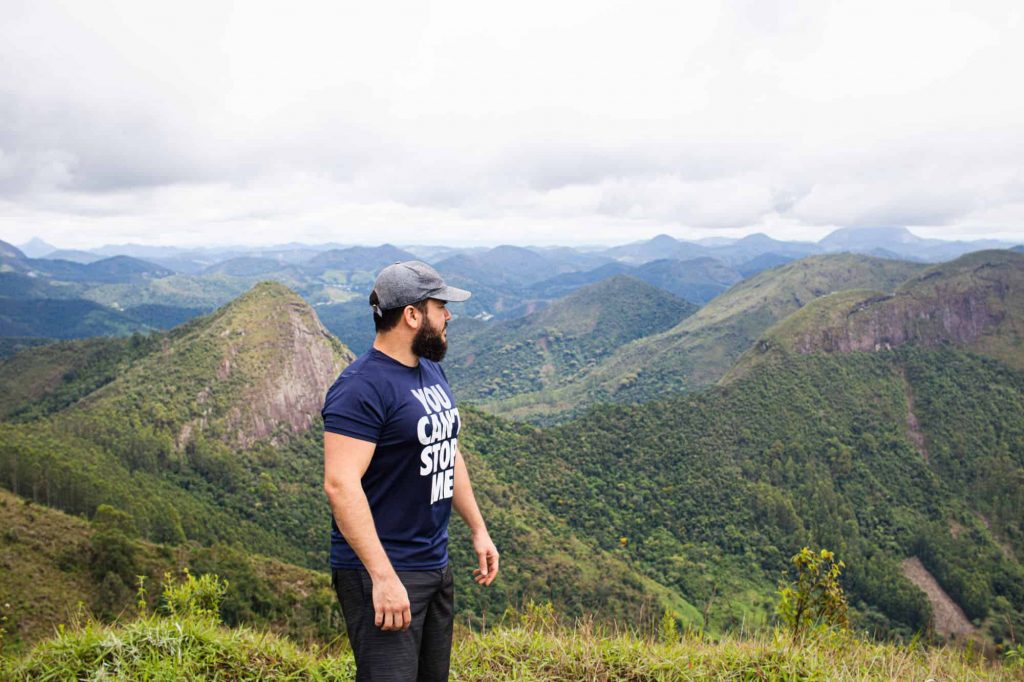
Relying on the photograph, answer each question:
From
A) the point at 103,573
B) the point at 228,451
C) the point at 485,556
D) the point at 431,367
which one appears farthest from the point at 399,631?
the point at 228,451

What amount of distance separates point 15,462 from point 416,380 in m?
57.4

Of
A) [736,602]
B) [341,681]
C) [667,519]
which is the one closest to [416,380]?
[341,681]

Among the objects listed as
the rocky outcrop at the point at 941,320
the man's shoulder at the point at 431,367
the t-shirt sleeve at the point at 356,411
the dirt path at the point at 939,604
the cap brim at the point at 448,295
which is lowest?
the dirt path at the point at 939,604

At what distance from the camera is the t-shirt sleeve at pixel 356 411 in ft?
11.1

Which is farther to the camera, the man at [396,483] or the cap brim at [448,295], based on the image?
the cap brim at [448,295]

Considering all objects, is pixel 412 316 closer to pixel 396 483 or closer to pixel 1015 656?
pixel 396 483

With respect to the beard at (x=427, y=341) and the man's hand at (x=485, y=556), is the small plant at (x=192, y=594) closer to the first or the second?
the man's hand at (x=485, y=556)

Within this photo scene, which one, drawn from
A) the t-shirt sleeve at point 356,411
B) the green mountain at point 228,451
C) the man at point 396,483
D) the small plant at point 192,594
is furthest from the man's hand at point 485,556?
the green mountain at point 228,451

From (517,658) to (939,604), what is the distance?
90.4 m

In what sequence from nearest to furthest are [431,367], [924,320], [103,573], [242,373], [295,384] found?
[431,367] < [103,573] < [242,373] < [295,384] < [924,320]

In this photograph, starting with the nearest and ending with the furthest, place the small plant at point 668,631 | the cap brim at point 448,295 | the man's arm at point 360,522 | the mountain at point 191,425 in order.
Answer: the man's arm at point 360,522
the cap brim at point 448,295
the small plant at point 668,631
the mountain at point 191,425

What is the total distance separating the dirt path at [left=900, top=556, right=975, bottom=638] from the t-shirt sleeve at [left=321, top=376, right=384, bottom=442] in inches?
3302

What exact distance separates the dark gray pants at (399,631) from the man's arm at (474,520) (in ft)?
1.93

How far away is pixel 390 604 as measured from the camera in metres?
3.39
